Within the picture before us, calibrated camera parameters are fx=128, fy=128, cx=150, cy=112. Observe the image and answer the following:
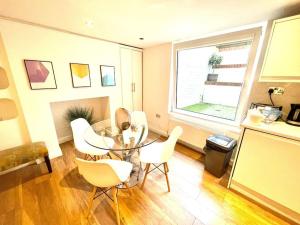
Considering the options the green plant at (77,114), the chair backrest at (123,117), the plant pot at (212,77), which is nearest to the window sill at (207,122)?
the plant pot at (212,77)

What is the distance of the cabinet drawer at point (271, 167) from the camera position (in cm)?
129

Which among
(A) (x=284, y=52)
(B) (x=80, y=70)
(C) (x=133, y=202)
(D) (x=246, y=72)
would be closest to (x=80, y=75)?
(B) (x=80, y=70)

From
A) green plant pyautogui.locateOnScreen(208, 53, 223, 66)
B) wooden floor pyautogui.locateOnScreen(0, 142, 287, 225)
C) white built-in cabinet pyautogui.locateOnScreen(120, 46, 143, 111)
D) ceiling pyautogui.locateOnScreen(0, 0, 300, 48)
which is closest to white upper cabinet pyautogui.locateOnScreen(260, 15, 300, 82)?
ceiling pyautogui.locateOnScreen(0, 0, 300, 48)

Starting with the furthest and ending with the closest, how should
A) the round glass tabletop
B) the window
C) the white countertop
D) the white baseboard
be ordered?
1. the white baseboard
2. the window
3. the round glass tabletop
4. the white countertop

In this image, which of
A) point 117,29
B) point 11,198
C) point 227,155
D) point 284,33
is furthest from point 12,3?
point 227,155

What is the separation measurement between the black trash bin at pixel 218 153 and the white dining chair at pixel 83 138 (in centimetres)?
160

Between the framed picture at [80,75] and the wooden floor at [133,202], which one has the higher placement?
the framed picture at [80,75]

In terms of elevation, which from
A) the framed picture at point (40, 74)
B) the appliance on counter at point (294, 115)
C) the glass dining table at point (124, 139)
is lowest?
the glass dining table at point (124, 139)

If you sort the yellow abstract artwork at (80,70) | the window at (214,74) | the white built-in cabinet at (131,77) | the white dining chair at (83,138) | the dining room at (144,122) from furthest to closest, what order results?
the white built-in cabinet at (131,77) < the yellow abstract artwork at (80,70) < the window at (214,74) < the white dining chair at (83,138) < the dining room at (144,122)

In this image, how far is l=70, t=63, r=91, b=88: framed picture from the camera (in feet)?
7.86

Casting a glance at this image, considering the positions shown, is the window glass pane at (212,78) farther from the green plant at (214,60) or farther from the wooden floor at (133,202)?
the wooden floor at (133,202)

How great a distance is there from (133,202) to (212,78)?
8.54 feet

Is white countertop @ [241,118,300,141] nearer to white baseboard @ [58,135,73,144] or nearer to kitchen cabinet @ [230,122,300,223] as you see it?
kitchen cabinet @ [230,122,300,223]

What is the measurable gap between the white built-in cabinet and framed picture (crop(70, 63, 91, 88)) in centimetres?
84
